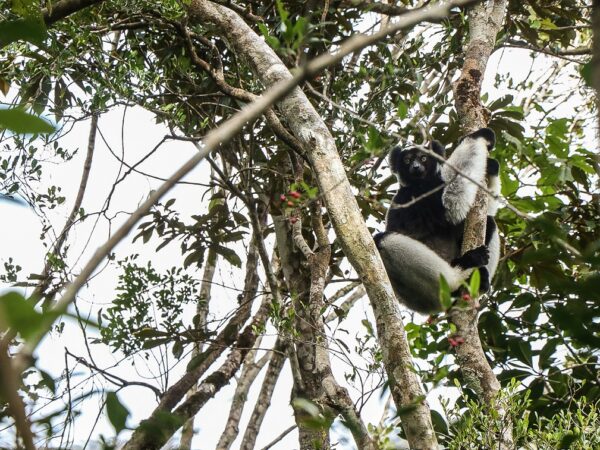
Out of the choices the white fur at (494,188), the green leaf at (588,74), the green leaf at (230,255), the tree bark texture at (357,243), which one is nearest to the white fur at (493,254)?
the white fur at (494,188)

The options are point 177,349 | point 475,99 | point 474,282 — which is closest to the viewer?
point 474,282

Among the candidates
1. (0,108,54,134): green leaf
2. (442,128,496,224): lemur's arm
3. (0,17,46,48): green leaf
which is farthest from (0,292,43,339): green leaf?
(442,128,496,224): lemur's arm

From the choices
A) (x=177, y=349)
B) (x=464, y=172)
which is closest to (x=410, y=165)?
(x=464, y=172)

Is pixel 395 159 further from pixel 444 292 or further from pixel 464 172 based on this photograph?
pixel 444 292

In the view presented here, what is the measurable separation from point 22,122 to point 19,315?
178 millimetres

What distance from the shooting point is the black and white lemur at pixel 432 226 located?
5547 millimetres

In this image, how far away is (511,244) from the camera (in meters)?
6.59

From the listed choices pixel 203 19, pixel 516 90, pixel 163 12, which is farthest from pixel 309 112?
pixel 516 90

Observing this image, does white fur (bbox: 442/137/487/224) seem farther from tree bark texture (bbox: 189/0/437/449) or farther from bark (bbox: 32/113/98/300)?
bark (bbox: 32/113/98/300)

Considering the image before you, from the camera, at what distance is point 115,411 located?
1.05 m

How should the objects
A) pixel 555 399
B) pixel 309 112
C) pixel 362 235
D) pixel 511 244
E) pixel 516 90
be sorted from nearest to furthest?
pixel 362 235, pixel 309 112, pixel 555 399, pixel 511 244, pixel 516 90

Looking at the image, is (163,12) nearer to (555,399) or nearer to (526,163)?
(526,163)

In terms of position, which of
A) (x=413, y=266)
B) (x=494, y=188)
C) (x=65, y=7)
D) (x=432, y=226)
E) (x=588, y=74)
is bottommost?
(x=588, y=74)

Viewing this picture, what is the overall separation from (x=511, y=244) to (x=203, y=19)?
335 cm
